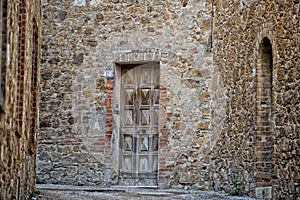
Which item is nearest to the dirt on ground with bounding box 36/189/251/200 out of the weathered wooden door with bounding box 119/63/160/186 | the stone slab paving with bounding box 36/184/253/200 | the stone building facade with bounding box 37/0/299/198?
the stone slab paving with bounding box 36/184/253/200

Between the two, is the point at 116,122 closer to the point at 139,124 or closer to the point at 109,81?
the point at 139,124

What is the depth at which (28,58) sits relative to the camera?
23.9ft

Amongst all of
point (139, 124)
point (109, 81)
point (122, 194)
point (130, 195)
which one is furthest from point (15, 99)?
point (139, 124)

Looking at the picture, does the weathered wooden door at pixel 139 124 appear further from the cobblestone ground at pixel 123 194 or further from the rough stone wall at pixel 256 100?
the rough stone wall at pixel 256 100

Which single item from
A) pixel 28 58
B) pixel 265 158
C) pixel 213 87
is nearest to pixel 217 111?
pixel 213 87

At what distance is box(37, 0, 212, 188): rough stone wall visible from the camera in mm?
11430

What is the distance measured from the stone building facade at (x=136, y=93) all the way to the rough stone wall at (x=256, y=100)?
72 mm

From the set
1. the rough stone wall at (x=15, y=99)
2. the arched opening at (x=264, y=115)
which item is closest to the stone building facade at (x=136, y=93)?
the arched opening at (x=264, y=115)

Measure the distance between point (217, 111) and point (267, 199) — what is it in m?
2.69

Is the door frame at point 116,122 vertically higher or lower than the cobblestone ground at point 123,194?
higher

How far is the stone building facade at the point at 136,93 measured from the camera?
1130 centimetres

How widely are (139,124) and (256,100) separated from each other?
129 inches

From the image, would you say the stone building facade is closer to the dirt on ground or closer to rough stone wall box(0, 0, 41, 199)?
the dirt on ground

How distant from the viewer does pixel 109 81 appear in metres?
11.8
